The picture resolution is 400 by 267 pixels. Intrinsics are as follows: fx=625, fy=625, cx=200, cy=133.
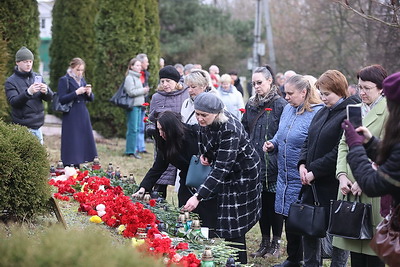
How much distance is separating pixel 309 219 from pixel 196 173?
1115 mm

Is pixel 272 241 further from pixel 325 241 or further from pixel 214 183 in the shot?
pixel 214 183

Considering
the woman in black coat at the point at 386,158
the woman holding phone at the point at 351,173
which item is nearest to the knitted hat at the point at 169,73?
the woman holding phone at the point at 351,173

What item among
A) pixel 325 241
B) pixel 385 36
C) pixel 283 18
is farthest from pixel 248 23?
pixel 325 241

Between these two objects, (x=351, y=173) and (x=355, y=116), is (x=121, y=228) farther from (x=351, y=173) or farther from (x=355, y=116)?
(x=355, y=116)

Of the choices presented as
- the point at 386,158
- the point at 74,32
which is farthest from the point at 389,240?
the point at 74,32

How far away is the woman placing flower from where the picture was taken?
7.11 metres

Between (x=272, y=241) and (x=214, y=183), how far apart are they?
2.17m

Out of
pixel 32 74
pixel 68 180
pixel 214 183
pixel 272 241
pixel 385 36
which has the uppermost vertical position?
pixel 385 36

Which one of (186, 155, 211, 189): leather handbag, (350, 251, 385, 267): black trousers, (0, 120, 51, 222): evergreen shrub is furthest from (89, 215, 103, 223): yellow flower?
(350, 251, 385, 267): black trousers

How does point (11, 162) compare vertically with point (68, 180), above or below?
above

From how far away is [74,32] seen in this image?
1934 centimetres

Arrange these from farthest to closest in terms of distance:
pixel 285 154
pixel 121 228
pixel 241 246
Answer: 1. pixel 285 154
2. pixel 241 246
3. pixel 121 228

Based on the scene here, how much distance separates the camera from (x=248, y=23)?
37.5 metres

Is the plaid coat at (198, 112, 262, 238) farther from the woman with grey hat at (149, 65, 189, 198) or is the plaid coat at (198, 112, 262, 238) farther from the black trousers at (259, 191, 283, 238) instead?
the woman with grey hat at (149, 65, 189, 198)
